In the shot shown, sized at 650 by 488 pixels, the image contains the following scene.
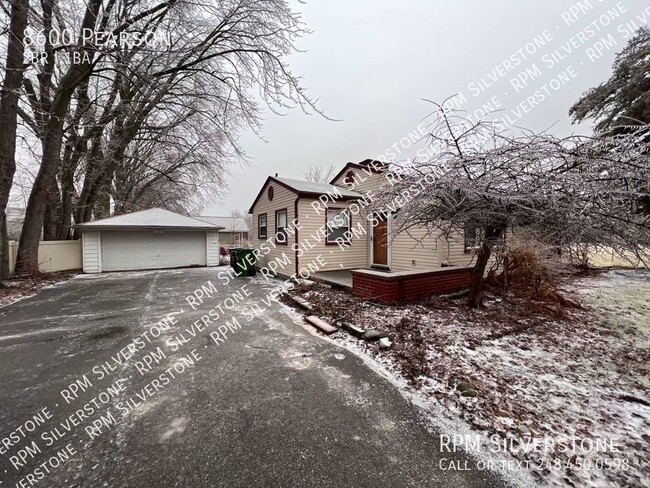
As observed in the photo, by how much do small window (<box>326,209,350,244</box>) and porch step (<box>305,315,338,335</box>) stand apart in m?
4.48

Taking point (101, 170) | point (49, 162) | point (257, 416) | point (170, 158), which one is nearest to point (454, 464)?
point (257, 416)

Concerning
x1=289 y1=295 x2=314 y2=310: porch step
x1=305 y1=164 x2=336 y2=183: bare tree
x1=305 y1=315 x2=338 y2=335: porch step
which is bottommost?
x1=305 y1=315 x2=338 y2=335: porch step

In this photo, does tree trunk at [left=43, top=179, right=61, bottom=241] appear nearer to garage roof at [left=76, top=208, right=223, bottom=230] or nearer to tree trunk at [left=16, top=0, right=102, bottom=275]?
garage roof at [left=76, top=208, right=223, bottom=230]

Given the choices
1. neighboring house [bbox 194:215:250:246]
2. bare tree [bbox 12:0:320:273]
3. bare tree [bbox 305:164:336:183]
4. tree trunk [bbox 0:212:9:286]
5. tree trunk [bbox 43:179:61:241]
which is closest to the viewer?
bare tree [bbox 12:0:320:273]

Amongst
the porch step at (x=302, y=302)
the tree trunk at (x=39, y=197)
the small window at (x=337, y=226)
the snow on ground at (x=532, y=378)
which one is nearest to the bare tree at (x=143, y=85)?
the tree trunk at (x=39, y=197)

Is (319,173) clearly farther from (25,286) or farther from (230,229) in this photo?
(25,286)

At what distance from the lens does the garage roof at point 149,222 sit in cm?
1107

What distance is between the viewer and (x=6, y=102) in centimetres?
746

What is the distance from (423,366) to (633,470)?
5.05ft

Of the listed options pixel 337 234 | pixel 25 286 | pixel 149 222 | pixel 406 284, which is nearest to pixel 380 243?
pixel 337 234

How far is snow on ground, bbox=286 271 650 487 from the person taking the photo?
1.76m

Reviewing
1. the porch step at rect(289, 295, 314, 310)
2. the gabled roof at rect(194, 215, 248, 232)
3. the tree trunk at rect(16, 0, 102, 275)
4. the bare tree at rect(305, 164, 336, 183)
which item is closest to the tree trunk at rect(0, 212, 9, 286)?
the tree trunk at rect(16, 0, 102, 275)

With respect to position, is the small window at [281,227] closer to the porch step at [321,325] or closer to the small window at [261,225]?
the small window at [261,225]

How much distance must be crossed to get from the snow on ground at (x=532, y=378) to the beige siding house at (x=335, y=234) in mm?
3056
